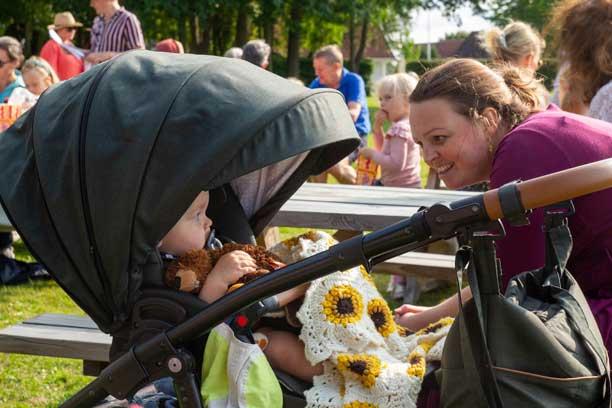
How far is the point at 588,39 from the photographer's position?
400cm

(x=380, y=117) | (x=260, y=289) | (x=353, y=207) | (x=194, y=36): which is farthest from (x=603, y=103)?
(x=194, y=36)

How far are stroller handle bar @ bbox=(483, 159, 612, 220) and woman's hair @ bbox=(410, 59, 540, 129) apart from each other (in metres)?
1.00

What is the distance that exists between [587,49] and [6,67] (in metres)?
6.11

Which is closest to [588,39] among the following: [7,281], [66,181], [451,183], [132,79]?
[451,183]

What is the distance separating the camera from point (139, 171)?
2391 millimetres

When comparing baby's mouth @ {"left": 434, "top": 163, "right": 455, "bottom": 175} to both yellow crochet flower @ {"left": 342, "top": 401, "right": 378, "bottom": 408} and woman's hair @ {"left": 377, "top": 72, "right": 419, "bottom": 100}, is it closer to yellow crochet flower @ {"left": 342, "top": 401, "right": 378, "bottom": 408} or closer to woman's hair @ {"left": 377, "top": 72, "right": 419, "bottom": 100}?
yellow crochet flower @ {"left": 342, "top": 401, "right": 378, "bottom": 408}

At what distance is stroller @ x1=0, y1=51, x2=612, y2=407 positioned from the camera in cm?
236

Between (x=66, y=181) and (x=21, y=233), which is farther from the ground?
(x=66, y=181)

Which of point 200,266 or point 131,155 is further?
point 200,266

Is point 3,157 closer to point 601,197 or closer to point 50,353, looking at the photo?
point 50,353

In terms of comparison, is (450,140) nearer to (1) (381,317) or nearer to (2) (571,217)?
(2) (571,217)

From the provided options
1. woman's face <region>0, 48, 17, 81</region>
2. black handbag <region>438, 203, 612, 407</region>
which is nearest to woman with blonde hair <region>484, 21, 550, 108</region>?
black handbag <region>438, 203, 612, 407</region>

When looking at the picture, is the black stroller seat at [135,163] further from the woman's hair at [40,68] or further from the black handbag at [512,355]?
the woman's hair at [40,68]

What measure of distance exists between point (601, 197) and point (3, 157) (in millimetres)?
1738
